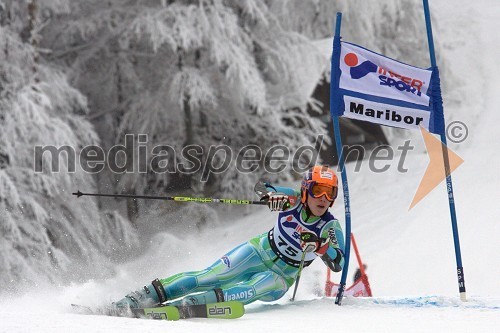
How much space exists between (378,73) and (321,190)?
52.2 inches

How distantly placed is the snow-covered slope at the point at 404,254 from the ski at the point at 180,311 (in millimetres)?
126

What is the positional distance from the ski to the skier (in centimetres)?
33

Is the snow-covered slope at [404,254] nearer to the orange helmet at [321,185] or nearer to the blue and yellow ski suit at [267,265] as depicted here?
the blue and yellow ski suit at [267,265]

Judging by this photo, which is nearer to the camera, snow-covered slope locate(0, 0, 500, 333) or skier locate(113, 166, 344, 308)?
snow-covered slope locate(0, 0, 500, 333)

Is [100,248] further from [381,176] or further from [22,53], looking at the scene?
[381,176]

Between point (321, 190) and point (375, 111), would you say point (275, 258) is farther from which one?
point (375, 111)

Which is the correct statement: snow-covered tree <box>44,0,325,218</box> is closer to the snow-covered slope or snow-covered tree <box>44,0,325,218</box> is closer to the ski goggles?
the snow-covered slope

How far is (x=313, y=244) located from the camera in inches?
264

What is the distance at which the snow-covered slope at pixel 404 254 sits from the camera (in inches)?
223

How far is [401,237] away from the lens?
15.5 metres

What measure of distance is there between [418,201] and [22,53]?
9216 mm

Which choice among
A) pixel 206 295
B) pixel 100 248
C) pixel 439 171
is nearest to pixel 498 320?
pixel 206 295

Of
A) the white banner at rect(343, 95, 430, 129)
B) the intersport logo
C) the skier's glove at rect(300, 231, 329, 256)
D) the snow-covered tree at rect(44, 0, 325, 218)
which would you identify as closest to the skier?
the skier's glove at rect(300, 231, 329, 256)

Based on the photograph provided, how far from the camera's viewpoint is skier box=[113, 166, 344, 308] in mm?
6656
